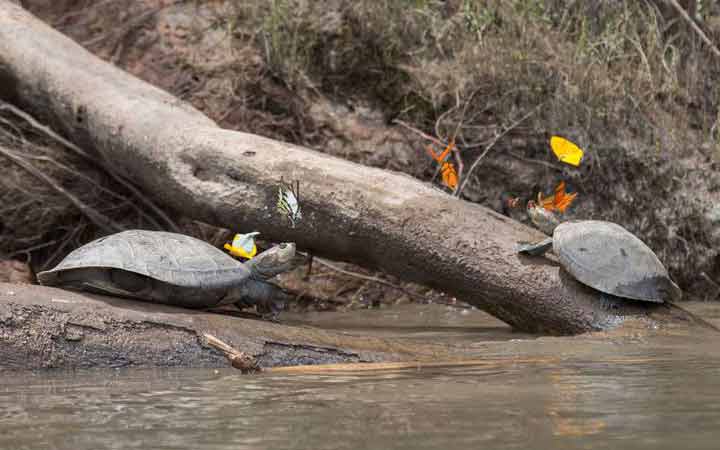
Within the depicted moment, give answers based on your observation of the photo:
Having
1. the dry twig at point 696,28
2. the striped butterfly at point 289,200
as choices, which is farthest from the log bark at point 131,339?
the dry twig at point 696,28

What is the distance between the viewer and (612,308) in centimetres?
498

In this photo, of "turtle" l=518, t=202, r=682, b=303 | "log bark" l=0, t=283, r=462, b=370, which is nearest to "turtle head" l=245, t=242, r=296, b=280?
"log bark" l=0, t=283, r=462, b=370

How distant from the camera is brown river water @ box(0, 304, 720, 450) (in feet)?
8.06

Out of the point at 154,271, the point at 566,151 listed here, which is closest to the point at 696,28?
the point at 566,151

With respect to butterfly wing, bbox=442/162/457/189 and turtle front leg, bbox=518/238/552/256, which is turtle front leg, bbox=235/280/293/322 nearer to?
turtle front leg, bbox=518/238/552/256

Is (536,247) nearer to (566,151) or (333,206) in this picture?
(333,206)

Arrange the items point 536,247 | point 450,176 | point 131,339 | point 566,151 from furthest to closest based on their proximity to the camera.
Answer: point 450,176 < point 566,151 < point 536,247 < point 131,339

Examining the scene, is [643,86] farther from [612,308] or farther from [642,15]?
[612,308]

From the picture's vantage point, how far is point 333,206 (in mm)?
5469

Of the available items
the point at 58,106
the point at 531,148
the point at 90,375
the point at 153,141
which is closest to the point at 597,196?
the point at 531,148

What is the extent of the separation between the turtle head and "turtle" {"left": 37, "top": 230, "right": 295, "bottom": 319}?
127 millimetres

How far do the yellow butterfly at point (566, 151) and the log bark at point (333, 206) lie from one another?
138 centimetres

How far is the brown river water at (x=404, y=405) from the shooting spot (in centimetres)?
246

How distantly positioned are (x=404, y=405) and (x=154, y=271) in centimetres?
174
